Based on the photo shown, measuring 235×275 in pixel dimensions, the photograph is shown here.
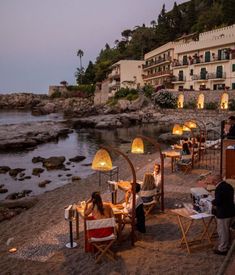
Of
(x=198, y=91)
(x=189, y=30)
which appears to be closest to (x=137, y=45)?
(x=189, y=30)

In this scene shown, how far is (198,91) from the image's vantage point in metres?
54.1

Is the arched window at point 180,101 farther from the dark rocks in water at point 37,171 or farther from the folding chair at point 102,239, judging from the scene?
the folding chair at point 102,239

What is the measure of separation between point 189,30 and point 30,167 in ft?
211

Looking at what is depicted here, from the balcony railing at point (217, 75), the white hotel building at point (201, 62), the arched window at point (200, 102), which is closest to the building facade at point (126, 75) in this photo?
the white hotel building at point (201, 62)

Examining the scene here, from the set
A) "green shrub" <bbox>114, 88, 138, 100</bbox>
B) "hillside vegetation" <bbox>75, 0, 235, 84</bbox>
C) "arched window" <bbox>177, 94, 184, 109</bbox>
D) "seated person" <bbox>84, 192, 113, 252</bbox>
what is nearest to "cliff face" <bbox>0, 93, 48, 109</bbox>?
"hillside vegetation" <bbox>75, 0, 235, 84</bbox>

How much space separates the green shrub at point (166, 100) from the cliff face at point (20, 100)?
75.6 m

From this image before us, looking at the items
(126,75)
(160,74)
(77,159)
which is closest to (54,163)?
(77,159)

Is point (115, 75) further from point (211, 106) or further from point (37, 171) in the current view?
point (37, 171)

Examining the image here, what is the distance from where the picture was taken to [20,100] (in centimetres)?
13388

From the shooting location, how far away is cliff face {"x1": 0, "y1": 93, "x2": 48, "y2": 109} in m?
130

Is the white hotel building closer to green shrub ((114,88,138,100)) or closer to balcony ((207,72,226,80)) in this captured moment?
balcony ((207,72,226,80))

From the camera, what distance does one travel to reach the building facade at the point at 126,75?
3007 inches

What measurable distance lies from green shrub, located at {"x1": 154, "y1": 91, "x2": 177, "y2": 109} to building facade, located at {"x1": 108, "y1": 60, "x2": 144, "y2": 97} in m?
17.3

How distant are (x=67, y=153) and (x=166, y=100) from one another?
29.6m
